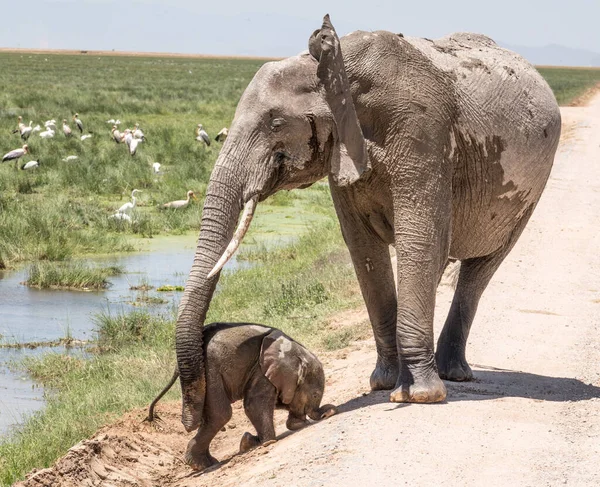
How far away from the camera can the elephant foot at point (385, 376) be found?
289 inches

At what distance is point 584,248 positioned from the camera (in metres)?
13.6

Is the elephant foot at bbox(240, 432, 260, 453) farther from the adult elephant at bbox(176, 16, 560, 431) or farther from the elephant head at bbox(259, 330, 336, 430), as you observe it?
the adult elephant at bbox(176, 16, 560, 431)

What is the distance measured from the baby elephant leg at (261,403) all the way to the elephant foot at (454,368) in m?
1.59

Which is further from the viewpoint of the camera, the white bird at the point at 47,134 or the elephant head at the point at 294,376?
the white bird at the point at 47,134

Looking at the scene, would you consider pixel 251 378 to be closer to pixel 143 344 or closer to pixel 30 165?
pixel 143 344

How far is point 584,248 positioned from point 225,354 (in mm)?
8270

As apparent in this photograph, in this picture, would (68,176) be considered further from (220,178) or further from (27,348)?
(220,178)

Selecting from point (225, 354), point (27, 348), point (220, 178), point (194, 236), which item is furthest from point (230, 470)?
point (194, 236)

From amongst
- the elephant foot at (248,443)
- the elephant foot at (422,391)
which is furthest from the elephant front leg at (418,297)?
the elephant foot at (248,443)

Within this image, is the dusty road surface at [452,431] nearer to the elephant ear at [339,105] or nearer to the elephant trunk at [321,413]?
the elephant trunk at [321,413]

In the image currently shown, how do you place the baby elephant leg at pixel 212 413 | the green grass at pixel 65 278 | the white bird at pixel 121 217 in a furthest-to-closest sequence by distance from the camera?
the white bird at pixel 121 217 → the green grass at pixel 65 278 → the baby elephant leg at pixel 212 413

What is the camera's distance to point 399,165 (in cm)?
650

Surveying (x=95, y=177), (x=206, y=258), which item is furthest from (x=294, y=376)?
(x=95, y=177)

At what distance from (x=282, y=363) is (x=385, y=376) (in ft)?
3.77
